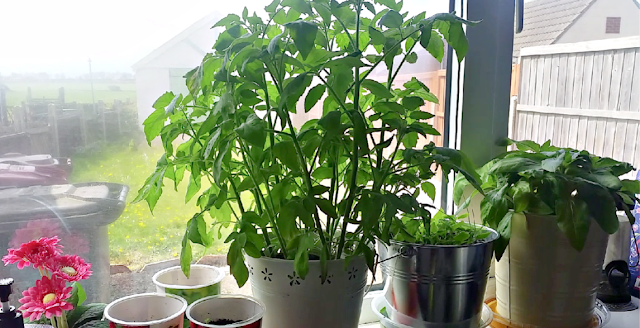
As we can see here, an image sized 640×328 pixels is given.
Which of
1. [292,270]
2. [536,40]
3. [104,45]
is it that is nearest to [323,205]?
[292,270]

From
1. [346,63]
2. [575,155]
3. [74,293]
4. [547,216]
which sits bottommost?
[74,293]

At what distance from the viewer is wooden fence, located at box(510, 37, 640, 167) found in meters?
1.24

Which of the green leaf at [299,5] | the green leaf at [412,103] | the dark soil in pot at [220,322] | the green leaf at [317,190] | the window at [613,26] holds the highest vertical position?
the window at [613,26]

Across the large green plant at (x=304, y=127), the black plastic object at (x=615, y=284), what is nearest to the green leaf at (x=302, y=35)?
the large green plant at (x=304, y=127)

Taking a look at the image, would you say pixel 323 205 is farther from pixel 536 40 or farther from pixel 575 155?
pixel 536 40

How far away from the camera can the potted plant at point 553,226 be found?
85 centimetres

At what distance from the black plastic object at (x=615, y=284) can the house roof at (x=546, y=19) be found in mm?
540

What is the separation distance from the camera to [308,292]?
0.75 metres

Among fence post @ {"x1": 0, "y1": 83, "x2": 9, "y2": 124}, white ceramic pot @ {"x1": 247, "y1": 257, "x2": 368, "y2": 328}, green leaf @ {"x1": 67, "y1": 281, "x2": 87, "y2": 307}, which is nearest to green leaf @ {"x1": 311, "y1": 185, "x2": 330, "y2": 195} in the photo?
white ceramic pot @ {"x1": 247, "y1": 257, "x2": 368, "y2": 328}

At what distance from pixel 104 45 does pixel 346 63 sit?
544 millimetres

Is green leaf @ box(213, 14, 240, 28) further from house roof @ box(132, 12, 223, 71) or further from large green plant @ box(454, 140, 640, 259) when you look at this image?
large green plant @ box(454, 140, 640, 259)

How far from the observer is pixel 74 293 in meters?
0.85

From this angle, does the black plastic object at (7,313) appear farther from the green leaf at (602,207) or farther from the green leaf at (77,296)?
the green leaf at (602,207)

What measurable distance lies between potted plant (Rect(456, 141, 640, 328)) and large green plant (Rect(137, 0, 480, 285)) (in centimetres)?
18
